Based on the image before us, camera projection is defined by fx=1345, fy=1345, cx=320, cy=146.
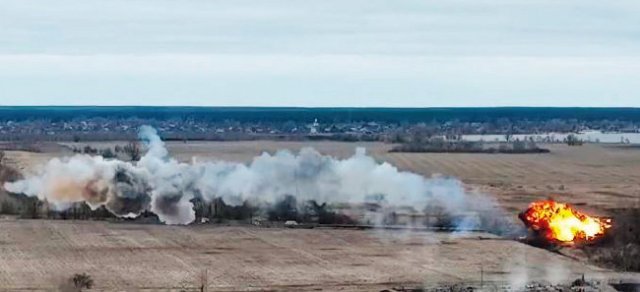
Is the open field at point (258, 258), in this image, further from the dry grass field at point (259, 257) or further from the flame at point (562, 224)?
the flame at point (562, 224)

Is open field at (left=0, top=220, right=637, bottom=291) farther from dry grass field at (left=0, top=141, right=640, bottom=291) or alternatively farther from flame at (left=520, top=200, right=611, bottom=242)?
flame at (left=520, top=200, right=611, bottom=242)

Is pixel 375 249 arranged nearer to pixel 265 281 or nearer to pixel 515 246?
pixel 515 246

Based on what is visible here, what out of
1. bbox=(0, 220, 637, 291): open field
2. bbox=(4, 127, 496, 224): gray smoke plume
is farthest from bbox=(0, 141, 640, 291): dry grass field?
bbox=(4, 127, 496, 224): gray smoke plume

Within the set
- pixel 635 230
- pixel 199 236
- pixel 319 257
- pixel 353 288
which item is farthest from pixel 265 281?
pixel 635 230

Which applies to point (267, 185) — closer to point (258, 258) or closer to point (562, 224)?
point (258, 258)

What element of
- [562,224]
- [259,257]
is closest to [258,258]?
[259,257]

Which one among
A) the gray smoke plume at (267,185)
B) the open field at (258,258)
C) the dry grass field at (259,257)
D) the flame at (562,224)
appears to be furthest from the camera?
the gray smoke plume at (267,185)

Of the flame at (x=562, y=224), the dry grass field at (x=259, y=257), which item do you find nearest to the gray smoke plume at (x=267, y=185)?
Result: the dry grass field at (x=259, y=257)
